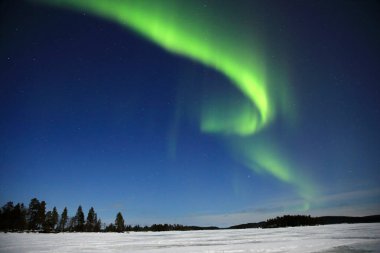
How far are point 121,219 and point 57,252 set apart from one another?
11480 centimetres

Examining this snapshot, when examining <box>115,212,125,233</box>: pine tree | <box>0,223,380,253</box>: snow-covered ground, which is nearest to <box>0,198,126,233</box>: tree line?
<box>115,212,125,233</box>: pine tree

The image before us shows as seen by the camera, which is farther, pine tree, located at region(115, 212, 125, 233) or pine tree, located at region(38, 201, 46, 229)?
pine tree, located at region(115, 212, 125, 233)

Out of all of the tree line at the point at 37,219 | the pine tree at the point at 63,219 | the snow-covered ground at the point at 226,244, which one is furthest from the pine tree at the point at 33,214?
the snow-covered ground at the point at 226,244

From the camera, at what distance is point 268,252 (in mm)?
11820

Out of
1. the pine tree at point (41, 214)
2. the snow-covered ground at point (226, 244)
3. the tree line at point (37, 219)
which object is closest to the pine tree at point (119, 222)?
the tree line at point (37, 219)

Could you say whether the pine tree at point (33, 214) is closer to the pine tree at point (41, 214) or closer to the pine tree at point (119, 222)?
the pine tree at point (41, 214)

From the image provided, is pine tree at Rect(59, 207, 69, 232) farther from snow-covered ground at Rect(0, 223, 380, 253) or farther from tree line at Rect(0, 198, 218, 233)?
snow-covered ground at Rect(0, 223, 380, 253)

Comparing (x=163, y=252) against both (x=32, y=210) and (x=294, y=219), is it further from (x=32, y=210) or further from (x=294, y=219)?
(x=294, y=219)

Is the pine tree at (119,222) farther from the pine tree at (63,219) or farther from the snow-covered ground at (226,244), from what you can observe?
the snow-covered ground at (226,244)

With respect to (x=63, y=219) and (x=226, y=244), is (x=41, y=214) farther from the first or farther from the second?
(x=226, y=244)

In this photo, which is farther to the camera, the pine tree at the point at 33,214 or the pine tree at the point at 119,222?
the pine tree at the point at 119,222

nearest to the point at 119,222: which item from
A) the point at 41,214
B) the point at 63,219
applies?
the point at 63,219

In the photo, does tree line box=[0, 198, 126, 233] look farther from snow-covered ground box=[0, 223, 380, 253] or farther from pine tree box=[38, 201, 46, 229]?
snow-covered ground box=[0, 223, 380, 253]

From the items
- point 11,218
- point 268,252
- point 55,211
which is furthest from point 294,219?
point 268,252
